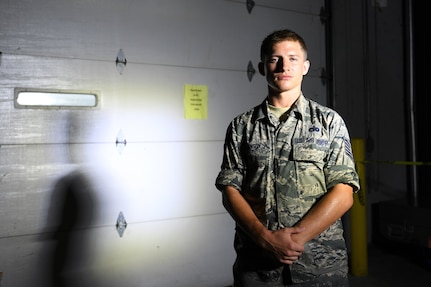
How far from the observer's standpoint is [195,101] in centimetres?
279

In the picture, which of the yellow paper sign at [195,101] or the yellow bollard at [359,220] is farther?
the yellow bollard at [359,220]

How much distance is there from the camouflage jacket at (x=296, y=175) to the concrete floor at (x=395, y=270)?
1.66 metres

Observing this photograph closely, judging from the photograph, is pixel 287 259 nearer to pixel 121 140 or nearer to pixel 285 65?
pixel 285 65

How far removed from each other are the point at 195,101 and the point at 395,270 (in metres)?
2.17

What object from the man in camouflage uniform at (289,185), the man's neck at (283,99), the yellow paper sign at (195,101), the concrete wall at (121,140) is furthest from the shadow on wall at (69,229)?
the man's neck at (283,99)

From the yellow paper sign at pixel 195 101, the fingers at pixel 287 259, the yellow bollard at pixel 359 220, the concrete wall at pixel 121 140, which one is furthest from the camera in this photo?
the yellow bollard at pixel 359 220

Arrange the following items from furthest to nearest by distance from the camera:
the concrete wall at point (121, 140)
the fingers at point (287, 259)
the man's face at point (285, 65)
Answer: the concrete wall at point (121, 140), the man's face at point (285, 65), the fingers at point (287, 259)

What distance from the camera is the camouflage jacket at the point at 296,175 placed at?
4.60 feet

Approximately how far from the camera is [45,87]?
2.35 m

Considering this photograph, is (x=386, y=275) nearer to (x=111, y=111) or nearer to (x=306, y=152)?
(x=306, y=152)

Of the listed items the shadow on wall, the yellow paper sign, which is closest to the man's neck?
the yellow paper sign

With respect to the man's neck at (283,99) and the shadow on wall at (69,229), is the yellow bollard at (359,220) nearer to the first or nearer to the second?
the man's neck at (283,99)

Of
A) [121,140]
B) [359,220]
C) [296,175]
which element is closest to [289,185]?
[296,175]

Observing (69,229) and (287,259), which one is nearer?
(287,259)
